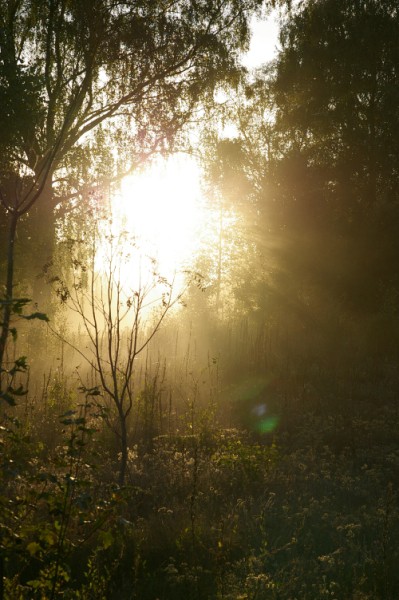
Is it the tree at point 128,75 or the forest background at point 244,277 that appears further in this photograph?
the tree at point 128,75

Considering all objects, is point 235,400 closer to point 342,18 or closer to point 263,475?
point 263,475

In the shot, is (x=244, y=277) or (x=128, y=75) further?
(x=244, y=277)

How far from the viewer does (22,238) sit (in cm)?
1357

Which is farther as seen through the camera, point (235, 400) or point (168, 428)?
point (235, 400)

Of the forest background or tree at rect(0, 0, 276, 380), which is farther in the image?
tree at rect(0, 0, 276, 380)

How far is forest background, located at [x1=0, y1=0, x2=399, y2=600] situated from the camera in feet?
21.2

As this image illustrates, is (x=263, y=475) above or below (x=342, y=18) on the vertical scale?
below

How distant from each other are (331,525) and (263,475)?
4.53 ft

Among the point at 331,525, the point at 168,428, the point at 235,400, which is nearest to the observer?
the point at 331,525

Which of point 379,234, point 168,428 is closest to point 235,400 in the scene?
point 168,428

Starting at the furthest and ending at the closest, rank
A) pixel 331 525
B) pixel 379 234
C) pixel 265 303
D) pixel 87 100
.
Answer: pixel 265 303 < pixel 87 100 < pixel 379 234 < pixel 331 525

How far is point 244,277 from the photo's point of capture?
2033 cm

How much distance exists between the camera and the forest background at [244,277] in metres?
6.45

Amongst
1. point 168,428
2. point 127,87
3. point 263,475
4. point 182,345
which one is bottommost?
point 263,475
